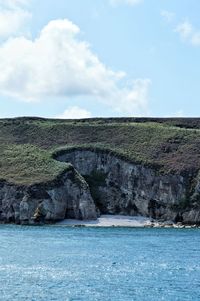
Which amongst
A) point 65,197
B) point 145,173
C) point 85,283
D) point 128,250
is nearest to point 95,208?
point 65,197

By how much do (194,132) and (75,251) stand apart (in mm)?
85358

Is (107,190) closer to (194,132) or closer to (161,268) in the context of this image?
(194,132)

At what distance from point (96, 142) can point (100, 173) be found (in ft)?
47.8

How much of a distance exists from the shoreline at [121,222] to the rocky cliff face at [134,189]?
2.01m

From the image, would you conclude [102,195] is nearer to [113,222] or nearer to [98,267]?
[113,222]

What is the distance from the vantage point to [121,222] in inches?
4970

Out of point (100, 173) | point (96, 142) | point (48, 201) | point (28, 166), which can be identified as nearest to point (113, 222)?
point (48, 201)

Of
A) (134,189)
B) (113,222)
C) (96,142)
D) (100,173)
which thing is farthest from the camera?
(96,142)

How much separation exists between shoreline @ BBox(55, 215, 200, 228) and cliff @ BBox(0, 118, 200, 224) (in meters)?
1.47

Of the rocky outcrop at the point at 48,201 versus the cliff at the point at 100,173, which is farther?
the cliff at the point at 100,173

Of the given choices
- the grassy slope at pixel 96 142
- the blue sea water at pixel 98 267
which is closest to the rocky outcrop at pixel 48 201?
the grassy slope at pixel 96 142

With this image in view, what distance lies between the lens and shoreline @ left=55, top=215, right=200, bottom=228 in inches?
4815

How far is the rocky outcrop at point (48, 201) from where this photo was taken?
120875 millimetres

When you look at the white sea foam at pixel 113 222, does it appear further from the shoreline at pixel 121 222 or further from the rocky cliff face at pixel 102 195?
the rocky cliff face at pixel 102 195
